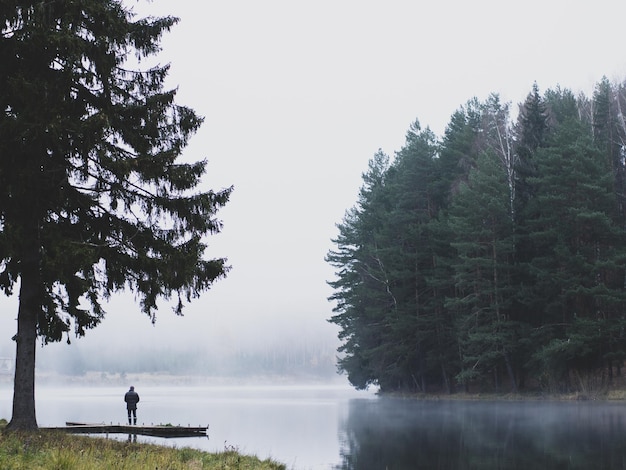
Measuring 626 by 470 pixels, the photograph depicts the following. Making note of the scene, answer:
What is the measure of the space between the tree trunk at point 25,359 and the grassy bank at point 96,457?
0.80 m

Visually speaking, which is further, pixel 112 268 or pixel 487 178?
pixel 487 178

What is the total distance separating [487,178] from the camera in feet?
187

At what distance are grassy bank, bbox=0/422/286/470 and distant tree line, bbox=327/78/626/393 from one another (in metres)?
Answer: 34.6

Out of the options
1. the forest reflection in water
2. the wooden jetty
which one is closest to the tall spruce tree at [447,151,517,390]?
the forest reflection in water

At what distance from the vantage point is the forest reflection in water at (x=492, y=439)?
23.0m

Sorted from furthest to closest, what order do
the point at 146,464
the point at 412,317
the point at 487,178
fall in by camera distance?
the point at 412,317
the point at 487,178
the point at 146,464

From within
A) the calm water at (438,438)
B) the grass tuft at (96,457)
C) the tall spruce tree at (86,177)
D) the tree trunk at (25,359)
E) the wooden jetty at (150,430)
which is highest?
the tall spruce tree at (86,177)

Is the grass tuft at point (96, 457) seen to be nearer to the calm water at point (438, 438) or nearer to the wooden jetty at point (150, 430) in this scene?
the calm water at point (438, 438)

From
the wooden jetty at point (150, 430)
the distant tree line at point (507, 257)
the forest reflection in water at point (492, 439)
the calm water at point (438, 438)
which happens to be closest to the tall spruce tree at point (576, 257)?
the distant tree line at point (507, 257)

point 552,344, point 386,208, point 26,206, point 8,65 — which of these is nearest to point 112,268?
point 26,206

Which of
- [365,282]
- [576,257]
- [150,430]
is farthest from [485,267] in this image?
[150,430]

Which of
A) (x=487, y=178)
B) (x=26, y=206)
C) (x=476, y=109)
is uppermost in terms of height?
(x=476, y=109)

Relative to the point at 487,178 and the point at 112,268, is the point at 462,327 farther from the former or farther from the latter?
the point at 112,268

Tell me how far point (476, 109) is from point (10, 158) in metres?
67.4
